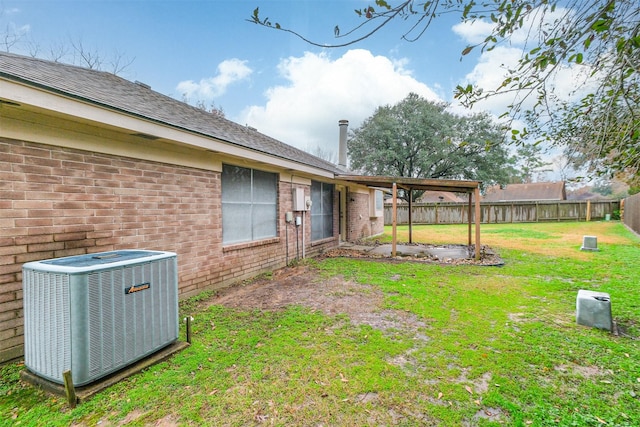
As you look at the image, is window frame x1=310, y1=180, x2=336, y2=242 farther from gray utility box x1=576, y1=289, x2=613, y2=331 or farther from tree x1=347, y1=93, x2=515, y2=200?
tree x1=347, y1=93, x2=515, y2=200

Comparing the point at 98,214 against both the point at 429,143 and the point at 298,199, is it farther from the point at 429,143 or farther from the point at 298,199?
the point at 429,143

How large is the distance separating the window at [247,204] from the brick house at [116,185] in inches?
0.9

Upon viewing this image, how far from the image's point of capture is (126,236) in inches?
151

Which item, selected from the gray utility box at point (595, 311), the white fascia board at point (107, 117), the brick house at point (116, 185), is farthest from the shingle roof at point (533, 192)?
the white fascia board at point (107, 117)

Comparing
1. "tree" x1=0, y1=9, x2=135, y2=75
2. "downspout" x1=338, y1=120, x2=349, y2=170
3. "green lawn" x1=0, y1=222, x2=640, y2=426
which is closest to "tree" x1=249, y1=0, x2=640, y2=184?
"green lawn" x1=0, y1=222, x2=640, y2=426

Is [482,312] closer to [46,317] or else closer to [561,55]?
[561,55]

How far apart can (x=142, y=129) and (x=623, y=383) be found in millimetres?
5603

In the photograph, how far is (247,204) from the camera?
6.16 metres

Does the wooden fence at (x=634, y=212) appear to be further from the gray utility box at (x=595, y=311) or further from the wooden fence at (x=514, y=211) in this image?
the gray utility box at (x=595, y=311)

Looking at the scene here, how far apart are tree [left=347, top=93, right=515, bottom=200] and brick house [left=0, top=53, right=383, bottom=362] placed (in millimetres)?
15540

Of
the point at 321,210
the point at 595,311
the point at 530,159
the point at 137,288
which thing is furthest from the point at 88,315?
the point at 530,159

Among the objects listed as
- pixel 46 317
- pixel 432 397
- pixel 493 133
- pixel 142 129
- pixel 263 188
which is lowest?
pixel 432 397

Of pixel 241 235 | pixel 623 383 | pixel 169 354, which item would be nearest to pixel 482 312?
pixel 623 383

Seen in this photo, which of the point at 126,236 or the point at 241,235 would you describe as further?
the point at 241,235
